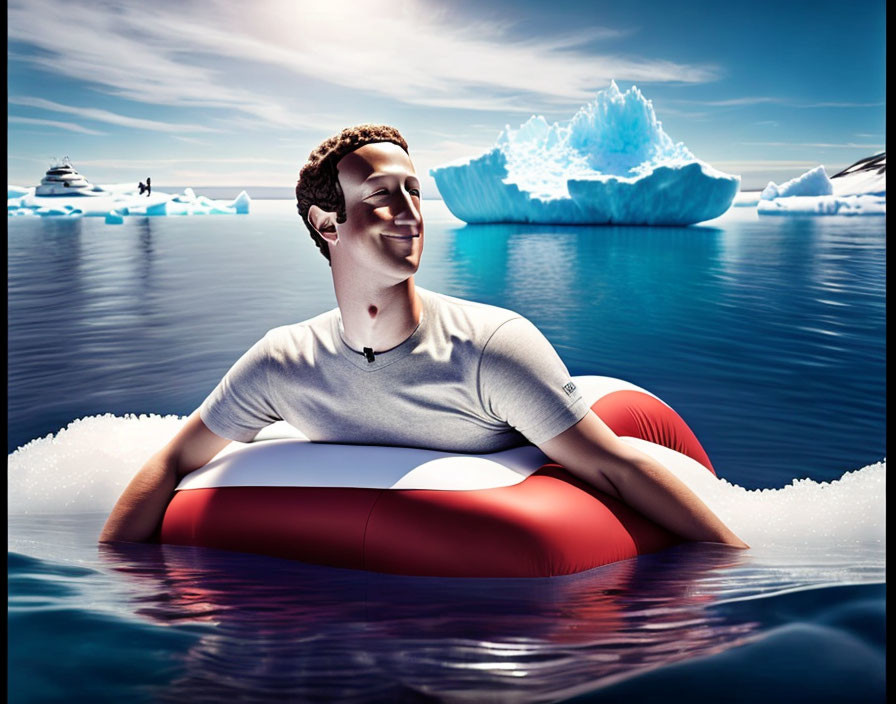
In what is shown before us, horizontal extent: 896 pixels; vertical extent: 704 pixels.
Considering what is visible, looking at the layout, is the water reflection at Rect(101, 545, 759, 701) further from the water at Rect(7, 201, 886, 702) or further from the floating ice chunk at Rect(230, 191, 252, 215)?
the floating ice chunk at Rect(230, 191, 252, 215)

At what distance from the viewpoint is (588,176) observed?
429 inches

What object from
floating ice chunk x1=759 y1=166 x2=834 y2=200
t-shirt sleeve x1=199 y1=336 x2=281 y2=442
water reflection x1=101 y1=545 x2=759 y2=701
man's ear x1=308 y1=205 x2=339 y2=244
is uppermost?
A: floating ice chunk x1=759 y1=166 x2=834 y2=200

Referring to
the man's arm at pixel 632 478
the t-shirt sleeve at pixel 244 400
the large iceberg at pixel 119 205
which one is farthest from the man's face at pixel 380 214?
the large iceberg at pixel 119 205

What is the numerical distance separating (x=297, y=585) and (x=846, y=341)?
374 cm

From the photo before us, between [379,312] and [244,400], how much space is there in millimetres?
375

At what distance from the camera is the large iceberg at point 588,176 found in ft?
34.6

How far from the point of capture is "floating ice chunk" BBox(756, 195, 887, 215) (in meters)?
12.9

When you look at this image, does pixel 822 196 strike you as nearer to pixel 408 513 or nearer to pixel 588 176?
pixel 588 176

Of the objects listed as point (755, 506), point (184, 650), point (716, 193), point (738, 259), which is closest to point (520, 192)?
point (716, 193)

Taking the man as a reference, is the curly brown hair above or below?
above

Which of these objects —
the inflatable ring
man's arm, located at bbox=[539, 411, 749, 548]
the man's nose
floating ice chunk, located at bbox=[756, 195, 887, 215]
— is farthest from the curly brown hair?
floating ice chunk, located at bbox=[756, 195, 887, 215]

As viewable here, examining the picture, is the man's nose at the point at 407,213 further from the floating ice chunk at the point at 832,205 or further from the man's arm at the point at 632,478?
the floating ice chunk at the point at 832,205

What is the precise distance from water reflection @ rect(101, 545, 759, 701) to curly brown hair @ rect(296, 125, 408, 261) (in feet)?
2.19

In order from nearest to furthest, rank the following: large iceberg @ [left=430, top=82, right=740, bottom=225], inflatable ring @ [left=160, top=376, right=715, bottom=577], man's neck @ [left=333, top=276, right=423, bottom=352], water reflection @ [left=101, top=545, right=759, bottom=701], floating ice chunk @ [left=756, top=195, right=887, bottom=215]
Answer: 1. water reflection @ [left=101, top=545, right=759, bottom=701]
2. inflatable ring @ [left=160, top=376, right=715, bottom=577]
3. man's neck @ [left=333, top=276, right=423, bottom=352]
4. large iceberg @ [left=430, top=82, right=740, bottom=225]
5. floating ice chunk @ [left=756, top=195, right=887, bottom=215]
